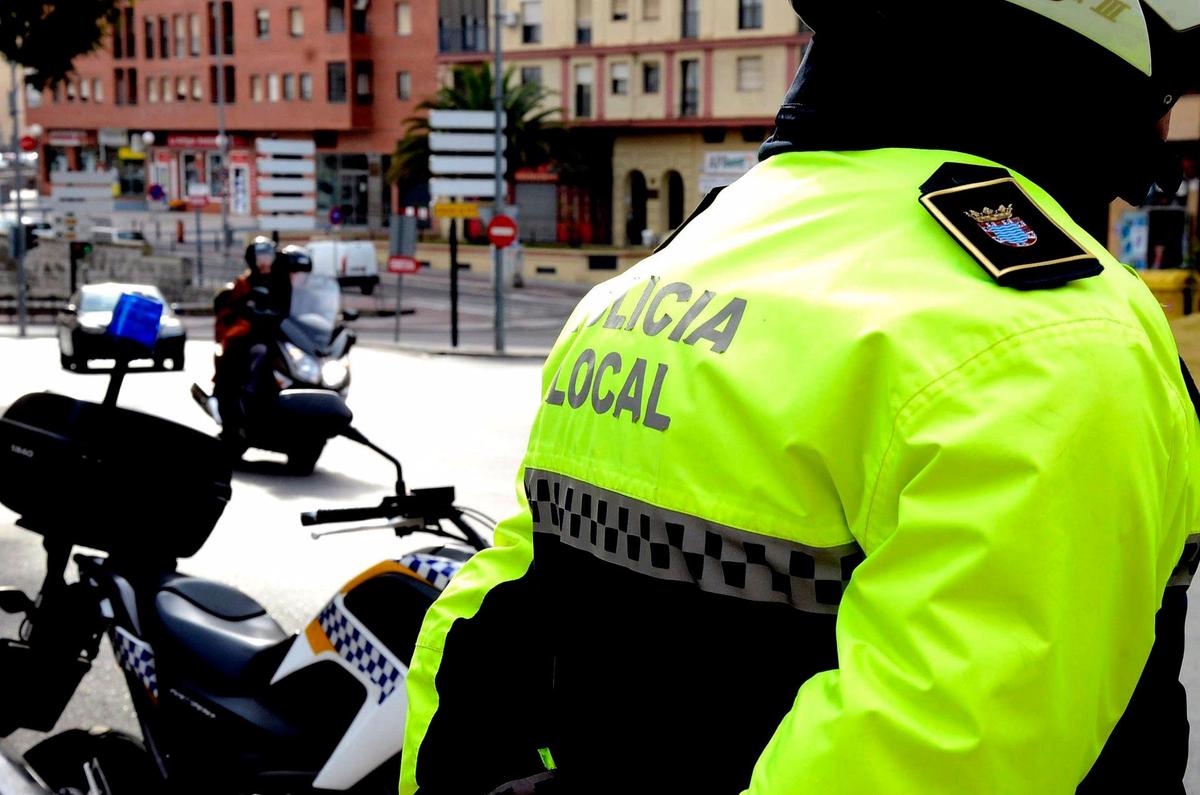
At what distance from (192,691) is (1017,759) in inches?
91.9

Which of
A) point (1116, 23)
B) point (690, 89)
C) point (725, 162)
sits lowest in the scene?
point (1116, 23)

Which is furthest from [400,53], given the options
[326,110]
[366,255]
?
[366,255]

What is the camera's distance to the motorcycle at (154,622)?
3094 millimetres

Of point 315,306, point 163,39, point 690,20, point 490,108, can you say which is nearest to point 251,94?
point 163,39

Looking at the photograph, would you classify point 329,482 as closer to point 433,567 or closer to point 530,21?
point 433,567

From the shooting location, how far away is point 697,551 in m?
1.47

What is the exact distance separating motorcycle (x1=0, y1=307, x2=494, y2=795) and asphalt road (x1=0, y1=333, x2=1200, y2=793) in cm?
5

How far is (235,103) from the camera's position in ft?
229

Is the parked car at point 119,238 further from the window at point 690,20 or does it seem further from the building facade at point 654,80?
the window at point 690,20

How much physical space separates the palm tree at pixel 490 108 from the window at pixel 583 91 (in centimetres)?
115

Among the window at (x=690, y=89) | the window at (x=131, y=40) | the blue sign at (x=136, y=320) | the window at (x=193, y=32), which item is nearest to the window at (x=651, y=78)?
the window at (x=690, y=89)

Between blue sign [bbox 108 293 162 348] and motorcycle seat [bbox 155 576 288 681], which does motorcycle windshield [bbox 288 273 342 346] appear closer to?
motorcycle seat [bbox 155 576 288 681]

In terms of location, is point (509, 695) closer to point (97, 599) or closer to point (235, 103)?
point (97, 599)

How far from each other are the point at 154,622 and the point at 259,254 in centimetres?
985
